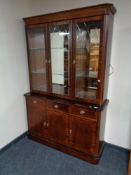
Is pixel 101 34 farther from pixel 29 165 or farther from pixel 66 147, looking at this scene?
pixel 29 165

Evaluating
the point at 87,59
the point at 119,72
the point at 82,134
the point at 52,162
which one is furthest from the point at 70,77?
the point at 52,162

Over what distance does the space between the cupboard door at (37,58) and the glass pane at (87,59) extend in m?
0.53

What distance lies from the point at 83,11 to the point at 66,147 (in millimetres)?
1902

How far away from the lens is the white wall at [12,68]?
220 centimetres

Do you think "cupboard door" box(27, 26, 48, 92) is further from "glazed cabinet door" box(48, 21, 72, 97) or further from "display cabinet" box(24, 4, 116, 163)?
"glazed cabinet door" box(48, 21, 72, 97)

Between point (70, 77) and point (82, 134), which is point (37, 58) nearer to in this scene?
point (70, 77)

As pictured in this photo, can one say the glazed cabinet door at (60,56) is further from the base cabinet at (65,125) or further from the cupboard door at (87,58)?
the base cabinet at (65,125)

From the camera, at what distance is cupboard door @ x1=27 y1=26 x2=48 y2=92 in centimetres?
234

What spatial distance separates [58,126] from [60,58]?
3.38 feet

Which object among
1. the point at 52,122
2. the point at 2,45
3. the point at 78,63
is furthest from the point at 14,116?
the point at 78,63

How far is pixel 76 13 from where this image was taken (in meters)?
1.87

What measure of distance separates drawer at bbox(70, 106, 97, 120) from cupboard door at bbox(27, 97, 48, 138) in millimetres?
524

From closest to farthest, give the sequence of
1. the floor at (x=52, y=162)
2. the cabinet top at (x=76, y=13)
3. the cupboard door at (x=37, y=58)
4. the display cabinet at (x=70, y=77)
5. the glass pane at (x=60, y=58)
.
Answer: the cabinet top at (x=76, y=13) → the display cabinet at (x=70, y=77) → the floor at (x=52, y=162) → the glass pane at (x=60, y=58) → the cupboard door at (x=37, y=58)

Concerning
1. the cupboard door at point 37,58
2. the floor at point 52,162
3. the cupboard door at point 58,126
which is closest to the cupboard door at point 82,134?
the cupboard door at point 58,126
